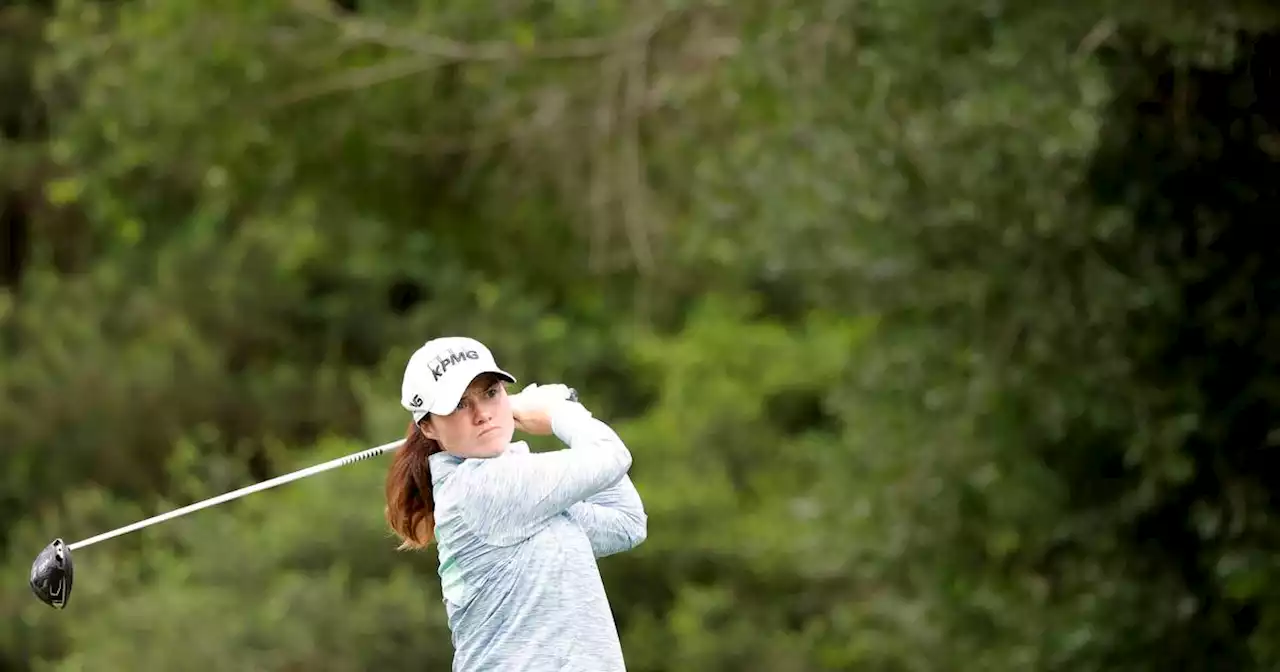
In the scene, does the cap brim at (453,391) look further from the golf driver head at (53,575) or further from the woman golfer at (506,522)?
the golf driver head at (53,575)

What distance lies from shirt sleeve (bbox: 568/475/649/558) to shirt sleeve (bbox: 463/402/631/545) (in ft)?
0.50

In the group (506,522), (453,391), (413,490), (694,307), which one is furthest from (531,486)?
(694,307)

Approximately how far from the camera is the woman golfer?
3.10 meters

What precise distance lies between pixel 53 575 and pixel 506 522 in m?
0.94

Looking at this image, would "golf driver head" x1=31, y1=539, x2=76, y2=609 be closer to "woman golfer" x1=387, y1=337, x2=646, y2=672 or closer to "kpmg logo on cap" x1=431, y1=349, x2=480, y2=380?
"woman golfer" x1=387, y1=337, x2=646, y2=672

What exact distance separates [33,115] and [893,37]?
7501 millimetres

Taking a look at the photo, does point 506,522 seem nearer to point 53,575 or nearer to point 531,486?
point 531,486

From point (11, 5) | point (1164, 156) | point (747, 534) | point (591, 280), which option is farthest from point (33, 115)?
point (1164, 156)

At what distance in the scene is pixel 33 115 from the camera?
13359 millimetres

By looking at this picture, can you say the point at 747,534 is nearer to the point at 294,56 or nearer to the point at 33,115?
the point at 294,56

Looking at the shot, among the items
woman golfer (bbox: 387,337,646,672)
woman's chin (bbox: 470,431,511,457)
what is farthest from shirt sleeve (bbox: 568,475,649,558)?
woman's chin (bbox: 470,431,511,457)

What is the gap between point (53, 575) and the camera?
141 inches

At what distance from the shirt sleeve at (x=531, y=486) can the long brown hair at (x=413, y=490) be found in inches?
8.1

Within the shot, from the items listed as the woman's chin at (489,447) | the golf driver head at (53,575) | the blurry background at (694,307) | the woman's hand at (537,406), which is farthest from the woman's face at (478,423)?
the blurry background at (694,307)
